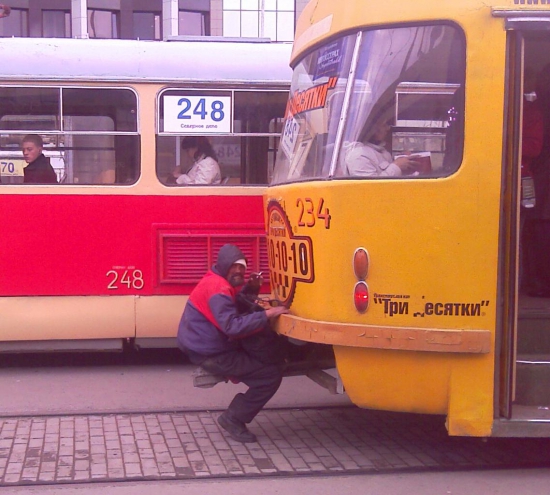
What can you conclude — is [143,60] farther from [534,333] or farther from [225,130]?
[534,333]

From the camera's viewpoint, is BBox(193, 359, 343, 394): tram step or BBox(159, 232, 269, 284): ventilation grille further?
BBox(159, 232, 269, 284): ventilation grille

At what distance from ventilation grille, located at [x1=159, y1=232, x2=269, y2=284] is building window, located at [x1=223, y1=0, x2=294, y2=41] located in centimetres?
1483

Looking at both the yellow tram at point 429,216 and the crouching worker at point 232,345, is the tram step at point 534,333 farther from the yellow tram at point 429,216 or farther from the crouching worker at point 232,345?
the crouching worker at point 232,345

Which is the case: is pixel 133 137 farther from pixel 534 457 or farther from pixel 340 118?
pixel 534 457

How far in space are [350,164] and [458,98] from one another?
730 mm

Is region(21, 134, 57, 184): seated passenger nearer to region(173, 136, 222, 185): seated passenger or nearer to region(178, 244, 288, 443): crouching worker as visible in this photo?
region(173, 136, 222, 185): seated passenger

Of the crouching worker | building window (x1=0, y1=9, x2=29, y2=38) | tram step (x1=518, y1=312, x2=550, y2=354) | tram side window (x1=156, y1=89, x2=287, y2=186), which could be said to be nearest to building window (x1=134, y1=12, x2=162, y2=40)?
building window (x1=0, y1=9, x2=29, y2=38)

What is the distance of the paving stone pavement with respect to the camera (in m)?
5.45

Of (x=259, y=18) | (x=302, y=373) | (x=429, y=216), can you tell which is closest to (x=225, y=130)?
(x=302, y=373)

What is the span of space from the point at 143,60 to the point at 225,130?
0.99 metres

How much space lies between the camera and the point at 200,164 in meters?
8.05

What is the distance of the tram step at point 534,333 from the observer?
18.2 ft

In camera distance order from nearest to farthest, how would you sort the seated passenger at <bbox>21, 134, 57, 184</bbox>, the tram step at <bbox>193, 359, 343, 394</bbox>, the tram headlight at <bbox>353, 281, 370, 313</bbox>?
the tram headlight at <bbox>353, 281, 370, 313</bbox>
the tram step at <bbox>193, 359, 343, 394</bbox>
the seated passenger at <bbox>21, 134, 57, 184</bbox>

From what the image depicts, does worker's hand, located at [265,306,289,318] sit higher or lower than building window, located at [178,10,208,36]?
lower
